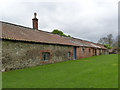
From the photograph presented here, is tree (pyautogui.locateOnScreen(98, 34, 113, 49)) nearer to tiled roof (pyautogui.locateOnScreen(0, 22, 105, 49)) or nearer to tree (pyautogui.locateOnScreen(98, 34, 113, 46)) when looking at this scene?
tree (pyautogui.locateOnScreen(98, 34, 113, 46))

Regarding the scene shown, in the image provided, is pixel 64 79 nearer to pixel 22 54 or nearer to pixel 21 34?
pixel 22 54

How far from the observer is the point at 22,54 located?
11.1 meters

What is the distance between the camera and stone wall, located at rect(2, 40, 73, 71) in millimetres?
9770

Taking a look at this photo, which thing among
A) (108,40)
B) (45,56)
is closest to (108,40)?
(108,40)

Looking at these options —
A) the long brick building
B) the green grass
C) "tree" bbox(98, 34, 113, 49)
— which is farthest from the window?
"tree" bbox(98, 34, 113, 49)

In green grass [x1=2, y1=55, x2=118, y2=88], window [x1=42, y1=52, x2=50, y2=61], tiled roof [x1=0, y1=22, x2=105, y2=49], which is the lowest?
green grass [x1=2, y1=55, x2=118, y2=88]

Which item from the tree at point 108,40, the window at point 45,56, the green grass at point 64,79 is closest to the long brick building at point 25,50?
the window at point 45,56

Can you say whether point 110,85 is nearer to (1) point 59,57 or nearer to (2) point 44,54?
(2) point 44,54

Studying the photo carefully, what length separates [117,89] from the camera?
4930mm

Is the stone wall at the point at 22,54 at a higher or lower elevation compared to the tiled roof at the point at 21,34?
lower

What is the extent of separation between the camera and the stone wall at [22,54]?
9.77 m

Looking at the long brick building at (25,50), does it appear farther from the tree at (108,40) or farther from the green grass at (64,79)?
the tree at (108,40)

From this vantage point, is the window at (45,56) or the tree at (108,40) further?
the tree at (108,40)

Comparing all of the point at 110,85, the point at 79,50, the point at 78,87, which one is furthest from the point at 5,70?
the point at 79,50
